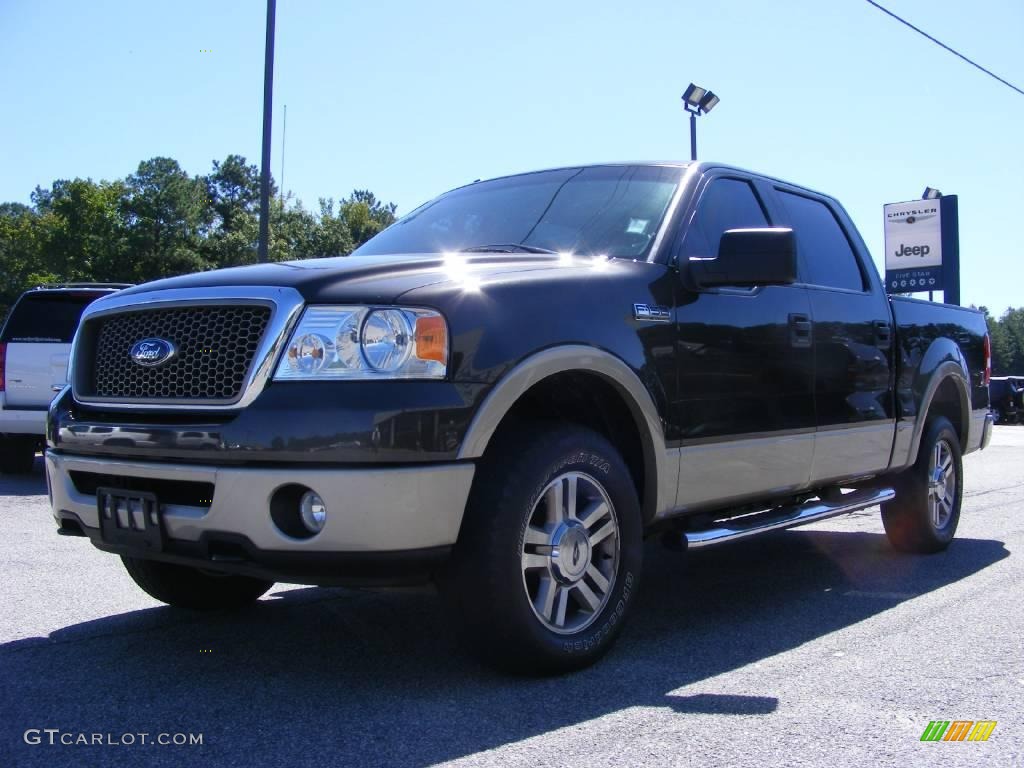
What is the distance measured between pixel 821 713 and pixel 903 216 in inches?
1638

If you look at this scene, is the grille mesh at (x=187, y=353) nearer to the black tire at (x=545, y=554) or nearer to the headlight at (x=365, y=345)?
the headlight at (x=365, y=345)

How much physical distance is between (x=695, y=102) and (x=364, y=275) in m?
15.8

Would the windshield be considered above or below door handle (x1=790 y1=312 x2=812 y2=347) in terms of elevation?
above

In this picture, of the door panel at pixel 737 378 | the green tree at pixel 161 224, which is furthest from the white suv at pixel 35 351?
the green tree at pixel 161 224

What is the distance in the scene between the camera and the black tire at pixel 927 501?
6066 mm

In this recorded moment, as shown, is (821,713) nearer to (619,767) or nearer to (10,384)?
(619,767)

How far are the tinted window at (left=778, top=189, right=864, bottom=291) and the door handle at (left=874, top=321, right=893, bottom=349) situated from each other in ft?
0.75

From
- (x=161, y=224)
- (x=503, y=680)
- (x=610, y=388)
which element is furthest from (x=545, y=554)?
(x=161, y=224)

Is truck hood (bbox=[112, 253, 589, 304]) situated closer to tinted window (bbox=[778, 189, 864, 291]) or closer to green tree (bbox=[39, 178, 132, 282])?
tinted window (bbox=[778, 189, 864, 291])

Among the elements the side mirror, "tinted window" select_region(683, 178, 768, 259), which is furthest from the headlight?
"tinted window" select_region(683, 178, 768, 259)

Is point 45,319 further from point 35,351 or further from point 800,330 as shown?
point 800,330

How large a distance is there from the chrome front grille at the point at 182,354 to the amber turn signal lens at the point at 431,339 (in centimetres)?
48

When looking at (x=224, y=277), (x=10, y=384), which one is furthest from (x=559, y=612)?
(x=10, y=384)

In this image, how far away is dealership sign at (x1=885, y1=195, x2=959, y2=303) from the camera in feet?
131
